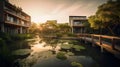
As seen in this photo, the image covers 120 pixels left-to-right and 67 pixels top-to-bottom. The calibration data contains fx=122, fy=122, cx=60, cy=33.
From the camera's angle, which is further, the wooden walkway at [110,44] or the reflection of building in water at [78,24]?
the reflection of building in water at [78,24]

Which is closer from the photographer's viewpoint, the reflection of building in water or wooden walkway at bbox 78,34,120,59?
wooden walkway at bbox 78,34,120,59

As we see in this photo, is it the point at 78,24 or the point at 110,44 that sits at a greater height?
the point at 78,24

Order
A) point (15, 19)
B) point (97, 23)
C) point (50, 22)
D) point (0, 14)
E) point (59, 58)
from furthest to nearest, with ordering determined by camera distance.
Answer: point (50, 22), point (15, 19), point (0, 14), point (97, 23), point (59, 58)

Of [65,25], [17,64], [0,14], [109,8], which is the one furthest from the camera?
[65,25]

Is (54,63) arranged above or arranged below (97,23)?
below

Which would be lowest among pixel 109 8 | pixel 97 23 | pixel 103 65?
pixel 103 65

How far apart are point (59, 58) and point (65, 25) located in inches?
1219

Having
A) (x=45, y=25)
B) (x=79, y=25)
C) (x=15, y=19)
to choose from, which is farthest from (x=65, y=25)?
(x=15, y=19)

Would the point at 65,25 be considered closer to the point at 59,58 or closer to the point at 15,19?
the point at 15,19

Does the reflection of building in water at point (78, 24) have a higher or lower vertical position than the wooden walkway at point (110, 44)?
higher

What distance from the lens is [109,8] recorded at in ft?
55.8

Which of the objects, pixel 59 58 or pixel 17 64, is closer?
pixel 17 64

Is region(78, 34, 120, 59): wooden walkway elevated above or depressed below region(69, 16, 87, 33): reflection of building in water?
below

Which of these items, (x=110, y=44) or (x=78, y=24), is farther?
(x=78, y=24)
